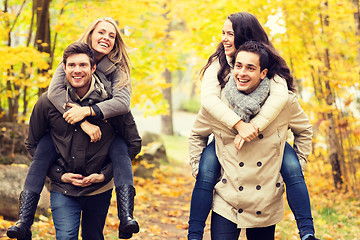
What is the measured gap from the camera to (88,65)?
344 cm

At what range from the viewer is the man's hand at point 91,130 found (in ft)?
11.0

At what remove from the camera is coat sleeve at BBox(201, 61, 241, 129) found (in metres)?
3.14

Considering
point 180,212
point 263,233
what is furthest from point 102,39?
point 180,212

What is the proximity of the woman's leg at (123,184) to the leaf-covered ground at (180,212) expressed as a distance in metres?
2.34

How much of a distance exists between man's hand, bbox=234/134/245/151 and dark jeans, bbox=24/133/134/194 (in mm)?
906

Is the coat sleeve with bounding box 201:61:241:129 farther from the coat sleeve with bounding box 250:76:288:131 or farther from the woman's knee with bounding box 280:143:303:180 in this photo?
the woman's knee with bounding box 280:143:303:180

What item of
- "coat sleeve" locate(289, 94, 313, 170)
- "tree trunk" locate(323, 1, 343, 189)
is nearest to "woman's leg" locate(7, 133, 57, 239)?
"coat sleeve" locate(289, 94, 313, 170)

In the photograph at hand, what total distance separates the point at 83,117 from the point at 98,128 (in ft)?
0.47

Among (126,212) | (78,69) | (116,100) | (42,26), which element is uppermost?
(42,26)

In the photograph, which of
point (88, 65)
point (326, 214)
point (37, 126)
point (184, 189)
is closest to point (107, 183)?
point (37, 126)

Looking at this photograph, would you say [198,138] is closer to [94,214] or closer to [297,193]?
[297,193]

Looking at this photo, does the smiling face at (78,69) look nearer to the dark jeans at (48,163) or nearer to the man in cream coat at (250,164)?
the dark jeans at (48,163)

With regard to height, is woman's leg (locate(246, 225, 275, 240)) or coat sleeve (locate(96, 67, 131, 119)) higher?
coat sleeve (locate(96, 67, 131, 119))

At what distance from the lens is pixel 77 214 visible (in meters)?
3.45
